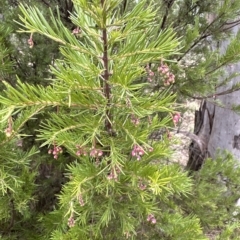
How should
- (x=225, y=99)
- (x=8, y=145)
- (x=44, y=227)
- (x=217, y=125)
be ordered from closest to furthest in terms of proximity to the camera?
(x=8, y=145)
(x=44, y=227)
(x=225, y=99)
(x=217, y=125)

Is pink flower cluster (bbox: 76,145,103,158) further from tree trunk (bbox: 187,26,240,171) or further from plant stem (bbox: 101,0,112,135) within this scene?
tree trunk (bbox: 187,26,240,171)

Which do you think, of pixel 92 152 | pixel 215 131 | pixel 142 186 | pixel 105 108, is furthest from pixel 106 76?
pixel 215 131

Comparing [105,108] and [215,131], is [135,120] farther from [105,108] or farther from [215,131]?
[215,131]

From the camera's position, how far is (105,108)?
117 centimetres

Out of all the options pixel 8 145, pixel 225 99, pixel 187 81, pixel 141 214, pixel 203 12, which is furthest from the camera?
pixel 225 99

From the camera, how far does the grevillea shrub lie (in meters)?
1.06

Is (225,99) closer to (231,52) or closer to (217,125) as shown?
(217,125)

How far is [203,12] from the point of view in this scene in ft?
7.00

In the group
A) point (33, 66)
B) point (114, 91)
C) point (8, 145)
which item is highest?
point (114, 91)

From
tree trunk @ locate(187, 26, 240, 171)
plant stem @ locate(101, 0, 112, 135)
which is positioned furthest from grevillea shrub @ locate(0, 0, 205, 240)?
tree trunk @ locate(187, 26, 240, 171)

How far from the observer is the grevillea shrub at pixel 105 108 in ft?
3.49

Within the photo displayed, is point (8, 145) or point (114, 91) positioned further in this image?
point (8, 145)

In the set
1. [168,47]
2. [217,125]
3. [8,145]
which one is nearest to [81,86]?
[168,47]

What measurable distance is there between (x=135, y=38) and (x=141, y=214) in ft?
2.38
